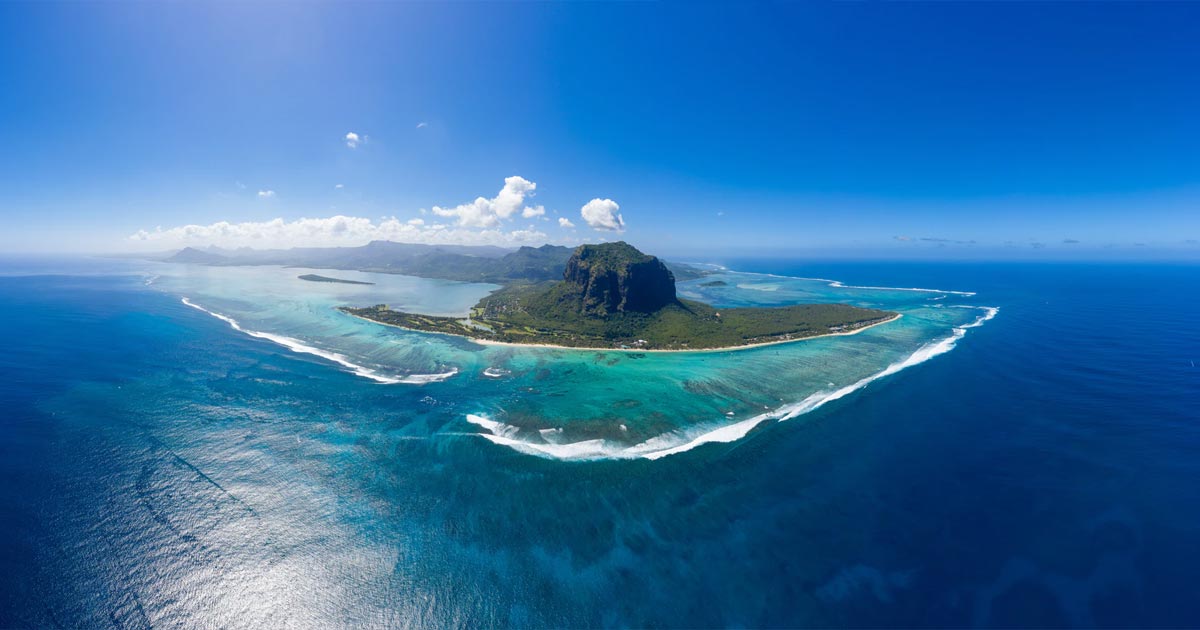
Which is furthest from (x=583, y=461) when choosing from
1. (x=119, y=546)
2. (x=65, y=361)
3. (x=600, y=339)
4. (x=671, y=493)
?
(x=65, y=361)

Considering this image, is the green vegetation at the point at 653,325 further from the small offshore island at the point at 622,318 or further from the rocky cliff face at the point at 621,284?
the rocky cliff face at the point at 621,284

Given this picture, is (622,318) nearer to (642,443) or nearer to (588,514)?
(642,443)

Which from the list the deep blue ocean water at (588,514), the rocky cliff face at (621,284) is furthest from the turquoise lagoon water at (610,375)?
the rocky cliff face at (621,284)

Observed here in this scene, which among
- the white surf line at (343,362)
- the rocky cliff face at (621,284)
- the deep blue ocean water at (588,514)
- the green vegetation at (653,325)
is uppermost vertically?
the rocky cliff face at (621,284)

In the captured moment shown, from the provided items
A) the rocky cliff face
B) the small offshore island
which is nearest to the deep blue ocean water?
the small offshore island

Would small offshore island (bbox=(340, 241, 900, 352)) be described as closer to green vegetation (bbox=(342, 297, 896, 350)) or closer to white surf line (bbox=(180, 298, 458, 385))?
green vegetation (bbox=(342, 297, 896, 350))
